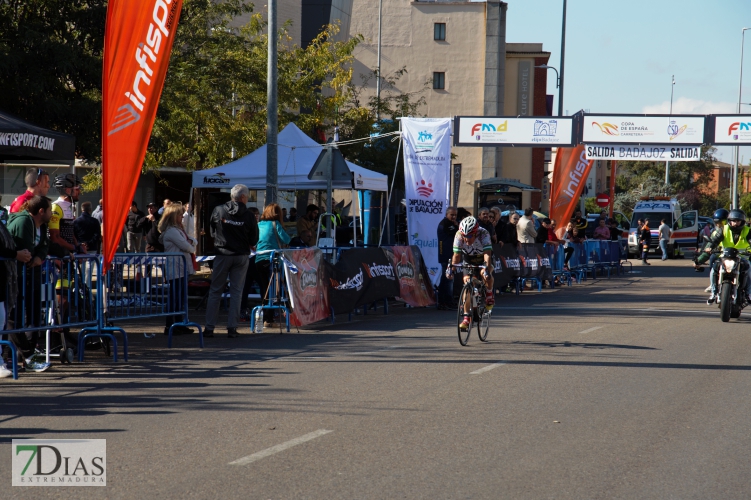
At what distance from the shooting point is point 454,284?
17.8 meters

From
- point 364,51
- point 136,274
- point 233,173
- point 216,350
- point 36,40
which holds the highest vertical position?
point 364,51

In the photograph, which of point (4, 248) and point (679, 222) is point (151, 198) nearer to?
point (679, 222)

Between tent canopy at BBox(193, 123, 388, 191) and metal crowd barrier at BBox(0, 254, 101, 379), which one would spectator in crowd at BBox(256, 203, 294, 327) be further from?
tent canopy at BBox(193, 123, 388, 191)

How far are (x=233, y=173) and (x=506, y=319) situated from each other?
6.94 metres

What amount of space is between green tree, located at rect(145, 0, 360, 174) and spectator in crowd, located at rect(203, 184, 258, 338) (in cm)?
565

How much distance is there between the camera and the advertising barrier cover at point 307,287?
13547 millimetres

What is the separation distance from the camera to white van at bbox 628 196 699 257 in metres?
42.8

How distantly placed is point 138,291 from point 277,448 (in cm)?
556

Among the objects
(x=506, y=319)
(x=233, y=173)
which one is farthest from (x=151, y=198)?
(x=506, y=319)

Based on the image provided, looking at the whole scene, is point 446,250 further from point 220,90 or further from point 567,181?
point 567,181

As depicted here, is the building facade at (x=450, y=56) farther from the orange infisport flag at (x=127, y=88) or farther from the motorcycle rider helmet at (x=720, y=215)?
the orange infisport flag at (x=127, y=88)

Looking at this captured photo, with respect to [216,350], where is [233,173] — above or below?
above

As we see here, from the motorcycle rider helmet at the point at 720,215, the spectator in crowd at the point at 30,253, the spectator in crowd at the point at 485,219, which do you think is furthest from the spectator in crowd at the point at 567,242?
the spectator in crowd at the point at 30,253

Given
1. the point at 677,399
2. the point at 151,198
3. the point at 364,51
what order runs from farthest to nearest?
the point at 364,51 → the point at 151,198 → the point at 677,399
